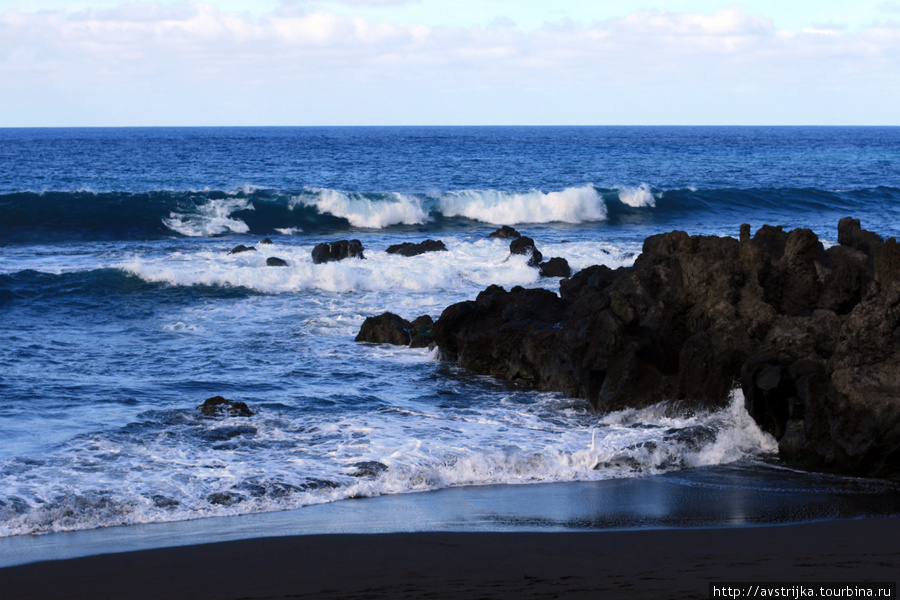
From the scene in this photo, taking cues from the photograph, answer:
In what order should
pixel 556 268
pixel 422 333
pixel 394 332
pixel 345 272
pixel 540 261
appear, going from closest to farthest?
pixel 394 332 → pixel 422 333 → pixel 345 272 → pixel 556 268 → pixel 540 261

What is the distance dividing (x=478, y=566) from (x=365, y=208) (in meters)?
30.6

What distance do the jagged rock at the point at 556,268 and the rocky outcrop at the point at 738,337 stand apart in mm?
6845

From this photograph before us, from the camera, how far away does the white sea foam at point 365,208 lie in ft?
115

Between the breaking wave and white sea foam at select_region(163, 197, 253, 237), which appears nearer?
the breaking wave

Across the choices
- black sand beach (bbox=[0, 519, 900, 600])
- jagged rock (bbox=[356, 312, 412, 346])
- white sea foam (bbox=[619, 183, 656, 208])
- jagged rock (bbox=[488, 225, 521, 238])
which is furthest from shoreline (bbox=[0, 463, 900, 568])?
white sea foam (bbox=[619, 183, 656, 208])

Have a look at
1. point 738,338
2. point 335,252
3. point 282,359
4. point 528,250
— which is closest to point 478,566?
point 738,338

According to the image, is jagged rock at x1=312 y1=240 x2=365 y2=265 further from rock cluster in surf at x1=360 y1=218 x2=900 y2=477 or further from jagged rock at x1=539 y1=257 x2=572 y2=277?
rock cluster in surf at x1=360 y1=218 x2=900 y2=477

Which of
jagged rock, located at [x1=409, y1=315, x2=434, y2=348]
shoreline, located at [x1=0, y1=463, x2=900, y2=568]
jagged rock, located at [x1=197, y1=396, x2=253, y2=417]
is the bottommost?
shoreline, located at [x1=0, y1=463, x2=900, y2=568]

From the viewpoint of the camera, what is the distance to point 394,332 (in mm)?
13875

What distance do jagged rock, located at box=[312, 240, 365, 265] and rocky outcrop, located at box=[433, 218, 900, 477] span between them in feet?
29.0

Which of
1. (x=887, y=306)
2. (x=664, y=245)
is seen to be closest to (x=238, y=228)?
(x=664, y=245)

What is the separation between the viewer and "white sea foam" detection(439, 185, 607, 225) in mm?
36656

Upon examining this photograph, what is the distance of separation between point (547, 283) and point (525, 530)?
1369 centimetres

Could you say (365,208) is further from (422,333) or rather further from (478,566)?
(478,566)
